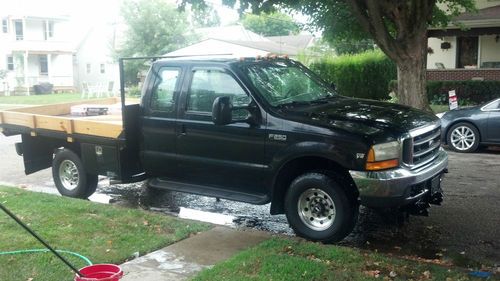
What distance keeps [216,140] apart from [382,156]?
1.98 metres

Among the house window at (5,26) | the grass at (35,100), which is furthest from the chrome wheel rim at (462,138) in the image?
the house window at (5,26)

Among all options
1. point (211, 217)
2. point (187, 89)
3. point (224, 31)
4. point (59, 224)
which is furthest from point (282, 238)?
point (224, 31)

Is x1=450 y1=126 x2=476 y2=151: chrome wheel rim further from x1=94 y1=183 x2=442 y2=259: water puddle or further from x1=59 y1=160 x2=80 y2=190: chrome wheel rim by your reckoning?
x1=59 y1=160 x2=80 y2=190: chrome wheel rim

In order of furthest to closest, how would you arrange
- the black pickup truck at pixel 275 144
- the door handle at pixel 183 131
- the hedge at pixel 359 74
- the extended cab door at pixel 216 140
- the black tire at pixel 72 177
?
the hedge at pixel 359 74, the black tire at pixel 72 177, the door handle at pixel 183 131, the extended cab door at pixel 216 140, the black pickup truck at pixel 275 144

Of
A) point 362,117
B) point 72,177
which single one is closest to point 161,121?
point 72,177

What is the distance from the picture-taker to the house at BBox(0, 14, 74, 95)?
137 feet

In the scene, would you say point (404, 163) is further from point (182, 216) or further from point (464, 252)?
point (182, 216)

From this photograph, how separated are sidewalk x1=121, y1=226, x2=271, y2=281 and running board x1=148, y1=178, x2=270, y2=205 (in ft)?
1.21

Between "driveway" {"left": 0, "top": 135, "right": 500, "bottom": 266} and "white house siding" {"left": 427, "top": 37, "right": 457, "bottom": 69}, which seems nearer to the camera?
"driveway" {"left": 0, "top": 135, "right": 500, "bottom": 266}

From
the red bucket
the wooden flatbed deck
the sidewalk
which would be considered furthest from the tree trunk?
the red bucket

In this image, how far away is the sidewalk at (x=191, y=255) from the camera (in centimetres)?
502

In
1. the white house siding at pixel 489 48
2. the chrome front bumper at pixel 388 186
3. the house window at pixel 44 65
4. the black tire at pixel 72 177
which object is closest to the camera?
the chrome front bumper at pixel 388 186

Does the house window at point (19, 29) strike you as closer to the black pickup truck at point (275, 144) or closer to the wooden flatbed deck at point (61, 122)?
the wooden flatbed deck at point (61, 122)

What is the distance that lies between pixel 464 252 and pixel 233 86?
3.08 metres
